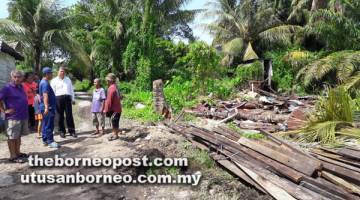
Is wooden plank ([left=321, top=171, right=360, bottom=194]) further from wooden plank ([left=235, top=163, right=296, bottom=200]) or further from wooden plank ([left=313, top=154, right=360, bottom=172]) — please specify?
wooden plank ([left=235, top=163, right=296, bottom=200])

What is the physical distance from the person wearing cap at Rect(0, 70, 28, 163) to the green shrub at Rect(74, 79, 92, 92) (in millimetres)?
30581

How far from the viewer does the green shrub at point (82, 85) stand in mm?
37725

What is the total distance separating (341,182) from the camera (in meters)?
5.48

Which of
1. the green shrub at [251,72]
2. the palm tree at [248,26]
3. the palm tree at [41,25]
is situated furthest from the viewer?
the palm tree at [248,26]

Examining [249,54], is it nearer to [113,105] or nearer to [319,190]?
[113,105]

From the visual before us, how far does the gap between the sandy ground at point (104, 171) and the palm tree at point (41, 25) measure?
1156 cm

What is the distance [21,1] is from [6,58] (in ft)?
19.8

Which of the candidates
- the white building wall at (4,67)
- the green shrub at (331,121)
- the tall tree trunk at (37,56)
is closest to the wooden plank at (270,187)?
the green shrub at (331,121)

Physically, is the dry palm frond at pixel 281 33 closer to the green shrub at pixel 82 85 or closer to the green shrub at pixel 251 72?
the green shrub at pixel 251 72

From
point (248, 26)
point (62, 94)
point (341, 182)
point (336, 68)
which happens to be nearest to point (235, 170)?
point (341, 182)

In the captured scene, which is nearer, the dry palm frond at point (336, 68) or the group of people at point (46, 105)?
the group of people at point (46, 105)

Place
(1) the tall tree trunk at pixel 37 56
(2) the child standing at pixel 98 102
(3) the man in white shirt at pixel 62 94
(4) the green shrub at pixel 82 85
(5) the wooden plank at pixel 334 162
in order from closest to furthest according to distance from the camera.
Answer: (5) the wooden plank at pixel 334 162, (3) the man in white shirt at pixel 62 94, (2) the child standing at pixel 98 102, (1) the tall tree trunk at pixel 37 56, (4) the green shrub at pixel 82 85

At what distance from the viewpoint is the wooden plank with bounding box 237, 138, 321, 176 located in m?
5.67

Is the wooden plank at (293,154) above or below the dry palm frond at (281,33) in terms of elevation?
below
